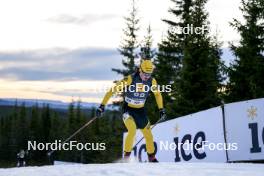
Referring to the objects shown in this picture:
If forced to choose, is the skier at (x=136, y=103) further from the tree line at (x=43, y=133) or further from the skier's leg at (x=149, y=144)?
the tree line at (x=43, y=133)

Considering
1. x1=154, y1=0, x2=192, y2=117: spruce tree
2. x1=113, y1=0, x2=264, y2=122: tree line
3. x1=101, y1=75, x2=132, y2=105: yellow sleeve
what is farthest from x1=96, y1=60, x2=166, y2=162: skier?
x1=154, y1=0, x2=192, y2=117: spruce tree

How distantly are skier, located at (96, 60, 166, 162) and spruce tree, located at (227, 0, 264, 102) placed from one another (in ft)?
31.1

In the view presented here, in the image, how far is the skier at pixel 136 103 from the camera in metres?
10.1

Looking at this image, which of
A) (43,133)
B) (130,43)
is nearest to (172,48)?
(130,43)

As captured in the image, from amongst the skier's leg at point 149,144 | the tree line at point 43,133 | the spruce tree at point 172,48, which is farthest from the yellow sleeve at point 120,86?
the tree line at point 43,133

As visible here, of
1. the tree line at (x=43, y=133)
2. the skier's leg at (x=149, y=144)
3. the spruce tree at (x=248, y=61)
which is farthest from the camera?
the tree line at (x=43, y=133)

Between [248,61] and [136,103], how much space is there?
34.5ft


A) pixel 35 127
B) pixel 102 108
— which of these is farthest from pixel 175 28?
pixel 35 127

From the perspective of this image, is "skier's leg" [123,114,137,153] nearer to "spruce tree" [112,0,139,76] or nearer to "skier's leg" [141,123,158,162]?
"skier's leg" [141,123,158,162]

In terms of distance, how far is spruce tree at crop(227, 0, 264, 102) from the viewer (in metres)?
19.2

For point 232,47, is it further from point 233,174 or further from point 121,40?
point 121,40

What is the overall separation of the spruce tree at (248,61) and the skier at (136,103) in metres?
9.47

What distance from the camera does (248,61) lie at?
19688mm

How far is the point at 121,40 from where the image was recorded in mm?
44375
